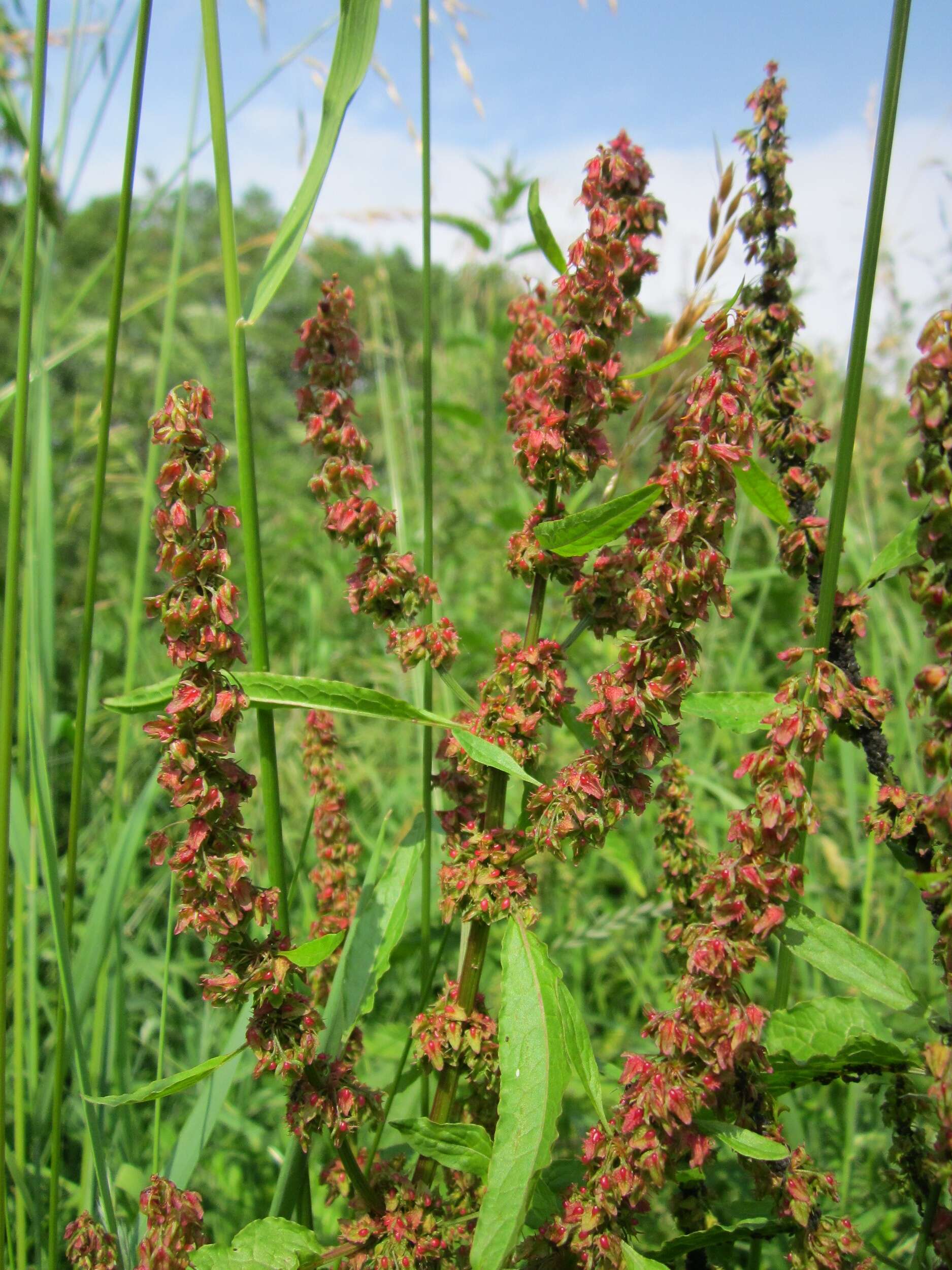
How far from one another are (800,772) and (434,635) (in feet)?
1.50

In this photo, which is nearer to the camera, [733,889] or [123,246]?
[733,889]

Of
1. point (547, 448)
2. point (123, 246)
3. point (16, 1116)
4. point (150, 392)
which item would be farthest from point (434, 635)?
point (150, 392)

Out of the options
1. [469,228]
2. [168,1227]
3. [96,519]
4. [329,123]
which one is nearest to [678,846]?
[168,1227]

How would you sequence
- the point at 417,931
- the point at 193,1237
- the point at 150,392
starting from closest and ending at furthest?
1. the point at 193,1237
2. the point at 417,931
3. the point at 150,392

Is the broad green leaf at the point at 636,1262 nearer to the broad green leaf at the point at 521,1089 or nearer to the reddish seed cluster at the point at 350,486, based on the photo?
the broad green leaf at the point at 521,1089

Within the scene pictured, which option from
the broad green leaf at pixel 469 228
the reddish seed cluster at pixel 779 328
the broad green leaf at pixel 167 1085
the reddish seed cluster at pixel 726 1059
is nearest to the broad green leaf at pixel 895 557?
the reddish seed cluster at pixel 779 328

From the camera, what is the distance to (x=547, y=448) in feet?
3.09

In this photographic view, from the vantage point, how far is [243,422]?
884mm

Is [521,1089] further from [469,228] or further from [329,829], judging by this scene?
[469,228]

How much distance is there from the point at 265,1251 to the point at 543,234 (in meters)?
1.09

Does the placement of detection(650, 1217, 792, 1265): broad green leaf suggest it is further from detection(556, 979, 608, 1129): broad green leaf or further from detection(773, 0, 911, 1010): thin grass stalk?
detection(773, 0, 911, 1010): thin grass stalk

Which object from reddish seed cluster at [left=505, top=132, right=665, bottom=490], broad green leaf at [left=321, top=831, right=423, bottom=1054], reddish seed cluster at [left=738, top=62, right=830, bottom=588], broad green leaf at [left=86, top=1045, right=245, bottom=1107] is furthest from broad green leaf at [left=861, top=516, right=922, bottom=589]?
broad green leaf at [left=86, top=1045, right=245, bottom=1107]

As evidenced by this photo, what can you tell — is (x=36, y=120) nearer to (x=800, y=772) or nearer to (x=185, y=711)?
(x=185, y=711)

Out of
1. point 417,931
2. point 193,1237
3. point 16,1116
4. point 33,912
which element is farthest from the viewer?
point 417,931
